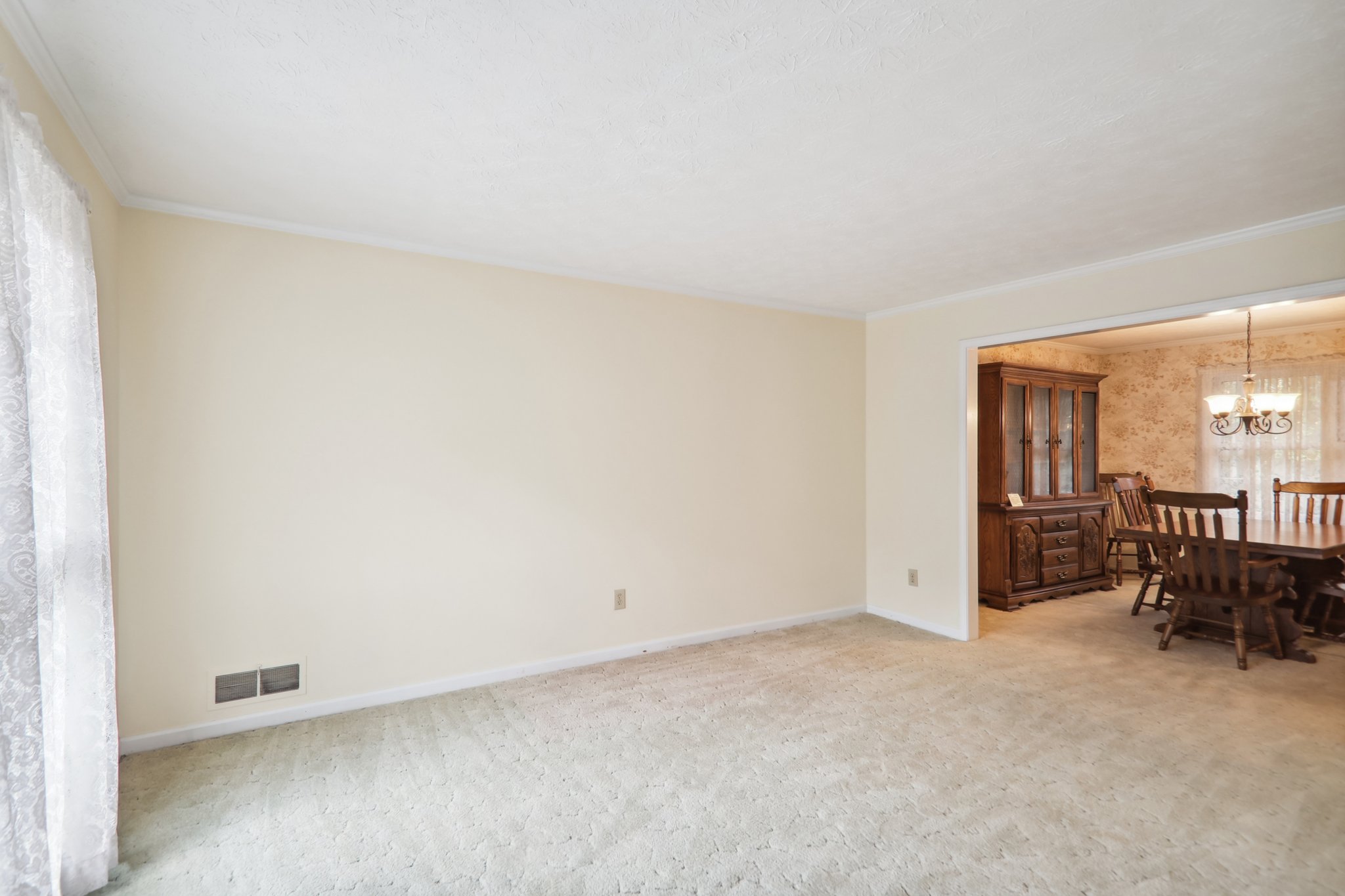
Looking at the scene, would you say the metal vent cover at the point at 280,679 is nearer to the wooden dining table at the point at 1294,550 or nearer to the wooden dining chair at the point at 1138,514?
the wooden dining table at the point at 1294,550

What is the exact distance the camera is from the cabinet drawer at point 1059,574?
5.52 m

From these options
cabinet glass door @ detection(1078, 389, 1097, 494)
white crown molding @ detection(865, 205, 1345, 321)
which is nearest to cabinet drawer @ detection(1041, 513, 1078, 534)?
cabinet glass door @ detection(1078, 389, 1097, 494)

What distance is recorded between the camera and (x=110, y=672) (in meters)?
1.99

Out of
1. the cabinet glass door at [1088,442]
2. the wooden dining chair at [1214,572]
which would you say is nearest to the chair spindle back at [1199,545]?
the wooden dining chair at [1214,572]

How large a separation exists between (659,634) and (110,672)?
2821mm

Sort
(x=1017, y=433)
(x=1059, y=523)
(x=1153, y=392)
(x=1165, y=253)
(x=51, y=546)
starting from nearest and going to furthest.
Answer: (x=51, y=546) < (x=1165, y=253) < (x=1017, y=433) < (x=1059, y=523) < (x=1153, y=392)

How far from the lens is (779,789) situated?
254cm

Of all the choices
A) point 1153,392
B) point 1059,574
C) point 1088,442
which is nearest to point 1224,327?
point 1153,392

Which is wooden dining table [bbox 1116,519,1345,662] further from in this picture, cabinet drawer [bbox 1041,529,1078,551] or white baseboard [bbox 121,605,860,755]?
white baseboard [bbox 121,605,860,755]

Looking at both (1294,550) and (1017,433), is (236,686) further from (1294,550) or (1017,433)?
(1294,550)

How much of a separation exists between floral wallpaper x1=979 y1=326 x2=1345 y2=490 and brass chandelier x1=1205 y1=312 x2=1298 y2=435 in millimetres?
214

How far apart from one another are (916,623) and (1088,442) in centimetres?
268

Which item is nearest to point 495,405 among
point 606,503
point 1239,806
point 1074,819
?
point 606,503

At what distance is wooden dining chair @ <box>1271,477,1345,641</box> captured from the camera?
443 centimetres
